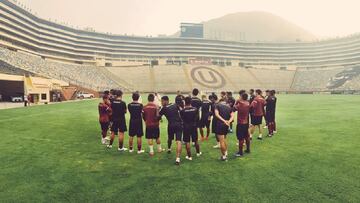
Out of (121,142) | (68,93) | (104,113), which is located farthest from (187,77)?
(121,142)

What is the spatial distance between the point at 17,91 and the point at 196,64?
240 ft

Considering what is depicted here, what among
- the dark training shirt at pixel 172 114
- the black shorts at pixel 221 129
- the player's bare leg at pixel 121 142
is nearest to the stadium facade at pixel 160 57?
the player's bare leg at pixel 121 142

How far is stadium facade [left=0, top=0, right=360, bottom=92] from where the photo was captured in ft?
265

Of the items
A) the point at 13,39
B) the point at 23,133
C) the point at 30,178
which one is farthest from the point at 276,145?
the point at 13,39

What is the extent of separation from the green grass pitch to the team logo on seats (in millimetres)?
79524

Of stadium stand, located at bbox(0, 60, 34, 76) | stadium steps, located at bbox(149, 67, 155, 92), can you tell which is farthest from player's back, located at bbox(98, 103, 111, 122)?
stadium steps, located at bbox(149, 67, 155, 92)

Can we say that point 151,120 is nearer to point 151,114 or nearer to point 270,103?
point 151,114

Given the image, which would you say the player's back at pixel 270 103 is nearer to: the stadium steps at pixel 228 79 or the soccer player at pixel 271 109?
the soccer player at pixel 271 109

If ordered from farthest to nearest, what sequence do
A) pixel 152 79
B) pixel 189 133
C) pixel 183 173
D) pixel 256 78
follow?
pixel 256 78, pixel 152 79, pixel 189 133, pixel 183 173

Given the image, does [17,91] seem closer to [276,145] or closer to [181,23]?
[276,145]

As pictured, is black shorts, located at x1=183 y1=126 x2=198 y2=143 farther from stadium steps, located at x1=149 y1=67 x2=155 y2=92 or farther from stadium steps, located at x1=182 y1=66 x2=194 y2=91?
stadium steps, located at x1=149 y1=67 x2=155 y2=92

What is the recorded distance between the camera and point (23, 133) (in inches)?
547

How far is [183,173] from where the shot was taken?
783cm

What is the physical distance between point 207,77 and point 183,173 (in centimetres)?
9037
